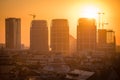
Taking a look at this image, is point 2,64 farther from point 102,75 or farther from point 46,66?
point 102,75

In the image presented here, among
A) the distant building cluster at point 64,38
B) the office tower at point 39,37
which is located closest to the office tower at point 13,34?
the distant building cluster at point 64,38

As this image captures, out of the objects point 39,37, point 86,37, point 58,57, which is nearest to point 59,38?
point 39,37

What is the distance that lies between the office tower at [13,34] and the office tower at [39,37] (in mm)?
416

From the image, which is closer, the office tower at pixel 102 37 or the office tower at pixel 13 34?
the office tower at pixel 13 34

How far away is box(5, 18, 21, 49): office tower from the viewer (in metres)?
7.82

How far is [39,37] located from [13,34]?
1.08 meters

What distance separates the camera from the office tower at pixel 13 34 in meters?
7.82

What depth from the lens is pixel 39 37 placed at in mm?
9898

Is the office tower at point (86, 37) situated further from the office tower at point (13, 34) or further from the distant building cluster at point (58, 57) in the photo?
the office tower at point (13, 34)

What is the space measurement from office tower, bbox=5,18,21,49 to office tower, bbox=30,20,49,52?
1.37ft

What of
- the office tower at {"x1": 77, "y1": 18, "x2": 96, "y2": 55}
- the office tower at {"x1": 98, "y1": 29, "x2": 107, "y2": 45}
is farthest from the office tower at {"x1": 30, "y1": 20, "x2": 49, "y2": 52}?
the office tower at {"x1": 98, "y1": 29, "x2": 107, "y2": 45}

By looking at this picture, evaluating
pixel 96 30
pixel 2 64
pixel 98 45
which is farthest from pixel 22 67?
pixel 96 30

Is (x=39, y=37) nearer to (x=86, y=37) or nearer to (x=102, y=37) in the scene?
(x=86, y=37)

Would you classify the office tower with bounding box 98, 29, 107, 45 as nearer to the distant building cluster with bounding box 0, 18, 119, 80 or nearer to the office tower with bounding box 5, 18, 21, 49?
the distant building cluster with bounding box 0, 18, 119, 80
